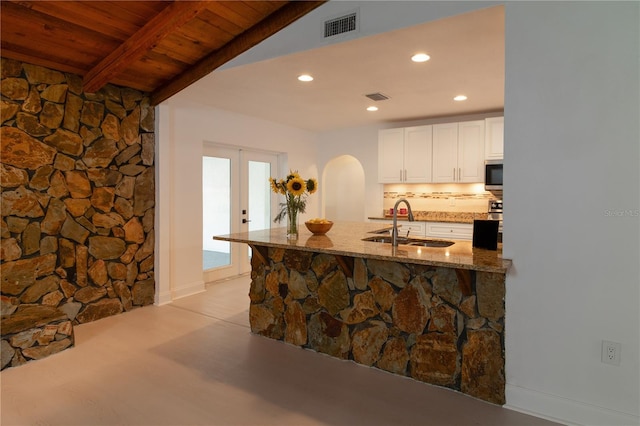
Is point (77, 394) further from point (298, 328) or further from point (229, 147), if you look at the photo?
point (229, 147)

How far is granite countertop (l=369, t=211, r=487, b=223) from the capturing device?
18.0ft

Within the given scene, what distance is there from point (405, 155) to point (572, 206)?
371cm

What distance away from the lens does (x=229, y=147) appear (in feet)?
18.0

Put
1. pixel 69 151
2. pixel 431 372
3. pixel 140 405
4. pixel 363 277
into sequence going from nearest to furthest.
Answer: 1. pixel 140 405
2. pixel 431 372
3. pixel 363 277
4. pixel 69 151

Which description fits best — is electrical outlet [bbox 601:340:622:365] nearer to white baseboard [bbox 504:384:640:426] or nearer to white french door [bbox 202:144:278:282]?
white baseboard [bbox 504:384:640:426]

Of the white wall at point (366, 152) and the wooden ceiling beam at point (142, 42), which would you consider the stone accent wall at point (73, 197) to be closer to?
the wooden ceiling beam at point (142, 42)

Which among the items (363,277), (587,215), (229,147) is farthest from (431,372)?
(229,147)

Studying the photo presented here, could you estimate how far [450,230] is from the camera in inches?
208

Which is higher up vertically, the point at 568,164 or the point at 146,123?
the point at 146,123

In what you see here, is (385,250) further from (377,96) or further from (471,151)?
(471,151)

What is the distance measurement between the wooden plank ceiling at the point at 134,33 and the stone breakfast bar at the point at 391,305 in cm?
179

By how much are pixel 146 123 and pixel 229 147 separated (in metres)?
1.37

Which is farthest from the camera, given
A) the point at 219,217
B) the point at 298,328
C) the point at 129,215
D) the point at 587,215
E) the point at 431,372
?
the point at 219,217

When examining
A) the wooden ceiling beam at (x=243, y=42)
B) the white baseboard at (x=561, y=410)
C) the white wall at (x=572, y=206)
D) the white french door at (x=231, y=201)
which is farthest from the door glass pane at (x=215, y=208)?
the white baseboard at (x=561, y=410)
